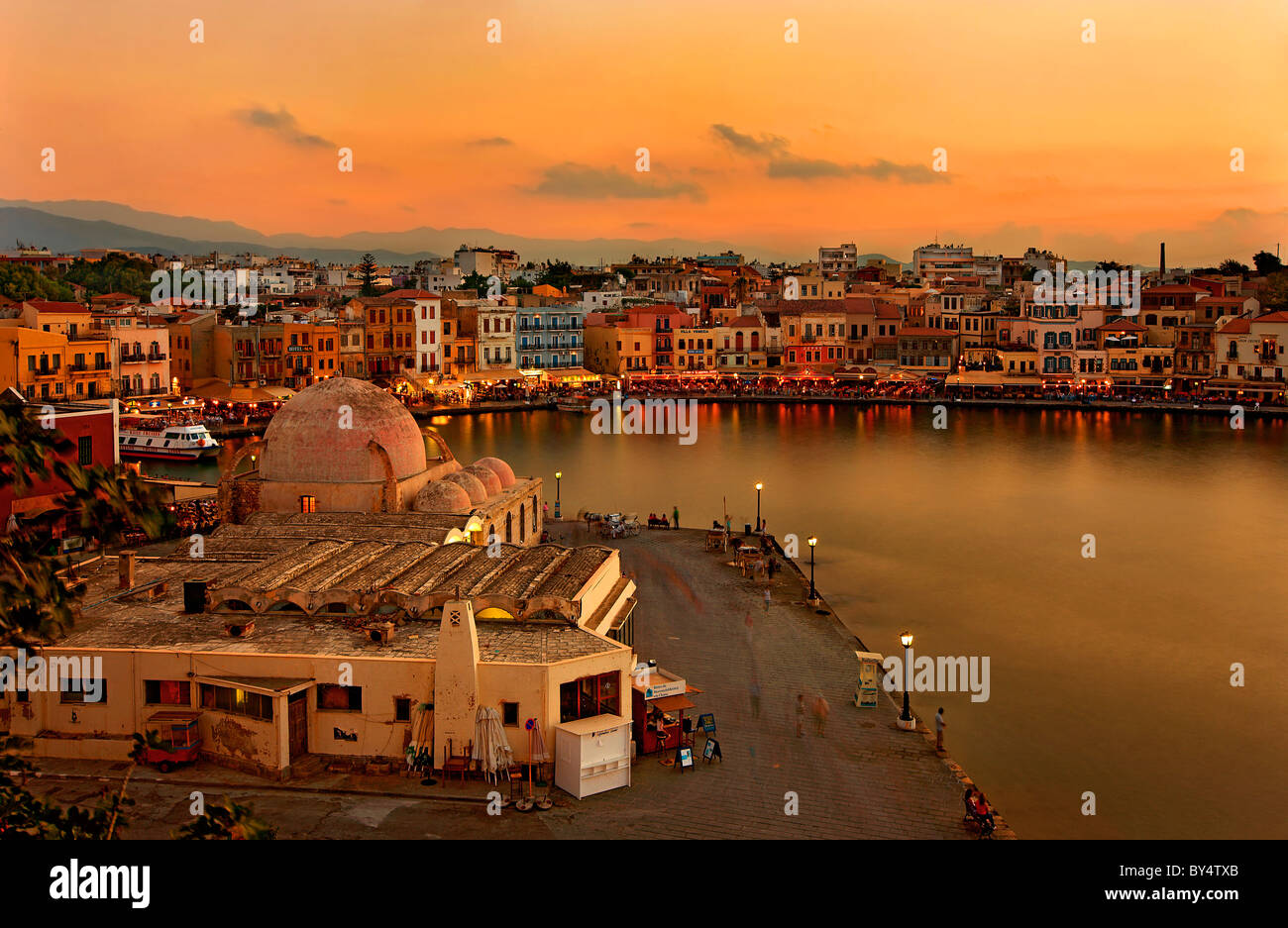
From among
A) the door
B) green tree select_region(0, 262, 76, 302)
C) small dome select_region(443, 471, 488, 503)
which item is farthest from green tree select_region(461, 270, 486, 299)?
the door

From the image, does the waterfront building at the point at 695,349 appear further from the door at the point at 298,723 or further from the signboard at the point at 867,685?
the door at the point at 298,723

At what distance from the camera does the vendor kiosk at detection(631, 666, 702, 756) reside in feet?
50.3

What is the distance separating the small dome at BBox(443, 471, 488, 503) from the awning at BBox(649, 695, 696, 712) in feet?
34.4

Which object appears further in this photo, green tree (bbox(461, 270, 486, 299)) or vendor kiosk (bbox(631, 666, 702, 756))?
green tree (bbox(461, 270, 486, 299))

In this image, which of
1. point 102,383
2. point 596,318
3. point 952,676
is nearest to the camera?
point 952,676

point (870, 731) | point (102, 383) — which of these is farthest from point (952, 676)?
point (102, 383)

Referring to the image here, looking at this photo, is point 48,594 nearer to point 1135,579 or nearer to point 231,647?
point 231,647

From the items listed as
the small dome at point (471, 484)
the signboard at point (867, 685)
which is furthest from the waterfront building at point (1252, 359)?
the signboard at point (867, 685)

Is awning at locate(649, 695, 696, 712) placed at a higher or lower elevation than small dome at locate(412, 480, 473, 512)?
lower

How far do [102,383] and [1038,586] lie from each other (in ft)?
141

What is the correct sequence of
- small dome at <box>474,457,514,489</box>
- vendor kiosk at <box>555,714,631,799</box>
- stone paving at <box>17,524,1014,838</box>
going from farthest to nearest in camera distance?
small dome at <box>474,457,514,489</box>
vendor kiosk at <box>555,714,631,799</box>
stone paving at <box>17,524,1014,838</box>

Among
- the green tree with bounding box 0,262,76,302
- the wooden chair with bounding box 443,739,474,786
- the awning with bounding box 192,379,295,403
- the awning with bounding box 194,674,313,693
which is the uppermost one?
the green tree with bounding box 0,262,76,302

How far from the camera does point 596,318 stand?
80.8 metres

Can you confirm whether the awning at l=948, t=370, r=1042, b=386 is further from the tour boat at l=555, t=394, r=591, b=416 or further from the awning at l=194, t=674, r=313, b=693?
the awning at l=194, t=674, r=313, b=693
